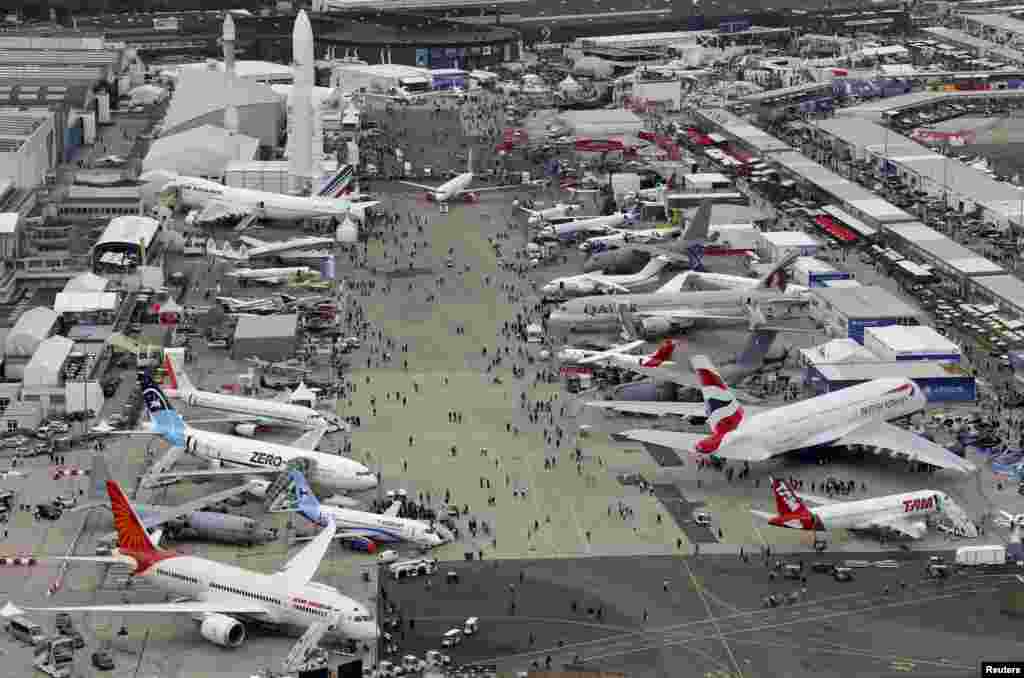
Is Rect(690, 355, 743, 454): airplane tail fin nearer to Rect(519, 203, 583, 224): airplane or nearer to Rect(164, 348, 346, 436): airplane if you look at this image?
Rect(164, 348, 346, 436): airplane

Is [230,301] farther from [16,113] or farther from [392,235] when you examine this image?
[16,113]

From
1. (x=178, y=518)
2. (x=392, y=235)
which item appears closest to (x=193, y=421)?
(x=178, y=518)

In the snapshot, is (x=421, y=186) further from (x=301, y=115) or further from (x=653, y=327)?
(x=653, y=327)

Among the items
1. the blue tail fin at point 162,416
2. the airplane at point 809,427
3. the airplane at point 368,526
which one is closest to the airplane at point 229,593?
the airplane at point 368,526

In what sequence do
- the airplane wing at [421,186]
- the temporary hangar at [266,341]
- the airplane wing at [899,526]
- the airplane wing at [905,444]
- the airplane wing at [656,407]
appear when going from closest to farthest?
1. the airplane wing at [899,526]
2. the airplane wing at [905,444]
3. the airplane wing at [656,407]
4. the temporary hangar at [266,341]
5. the airplane wing at [421,186]

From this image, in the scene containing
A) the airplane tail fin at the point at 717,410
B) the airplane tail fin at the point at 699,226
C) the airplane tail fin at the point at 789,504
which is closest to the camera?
the airplane tail fin at the point at 789,504

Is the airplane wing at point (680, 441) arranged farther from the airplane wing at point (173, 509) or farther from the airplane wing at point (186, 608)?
the airplane wing at point (186, 608)
